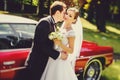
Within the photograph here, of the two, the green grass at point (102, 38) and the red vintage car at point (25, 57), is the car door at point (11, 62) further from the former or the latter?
the green grass at point (102, 38)

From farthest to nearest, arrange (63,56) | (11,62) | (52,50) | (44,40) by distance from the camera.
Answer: (63,56) → (11,62) → (52,50) → (44,40)

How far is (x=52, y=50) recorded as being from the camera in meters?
5.52

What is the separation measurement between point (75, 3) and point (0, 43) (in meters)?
7.30

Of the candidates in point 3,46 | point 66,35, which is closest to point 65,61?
point 66,35

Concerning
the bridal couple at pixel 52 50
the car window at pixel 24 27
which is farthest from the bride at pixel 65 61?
the car window at pixel 24 27

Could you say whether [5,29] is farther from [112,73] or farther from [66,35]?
[112,73]

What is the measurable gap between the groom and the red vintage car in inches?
9.9

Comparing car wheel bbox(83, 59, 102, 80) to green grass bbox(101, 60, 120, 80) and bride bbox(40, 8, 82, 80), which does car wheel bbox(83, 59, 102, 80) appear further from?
bride bbox(40, 8, 82, 80)

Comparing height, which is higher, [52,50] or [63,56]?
[52,50]

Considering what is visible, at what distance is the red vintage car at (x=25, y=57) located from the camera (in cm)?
558

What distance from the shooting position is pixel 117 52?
44.6 ft

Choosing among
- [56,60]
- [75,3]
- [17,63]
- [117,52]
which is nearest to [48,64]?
[56,60]

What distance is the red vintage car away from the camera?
558 cm

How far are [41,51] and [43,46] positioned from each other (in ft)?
0.34
